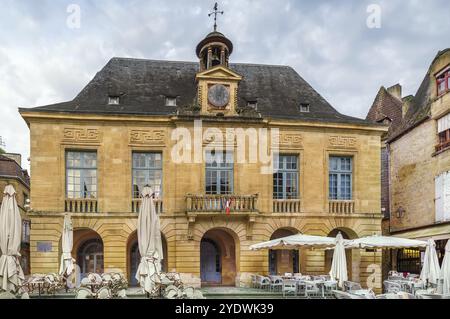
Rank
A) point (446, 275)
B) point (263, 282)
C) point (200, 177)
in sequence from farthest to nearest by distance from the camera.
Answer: point (200, 177) → point (263, 282) → point (446, 275)

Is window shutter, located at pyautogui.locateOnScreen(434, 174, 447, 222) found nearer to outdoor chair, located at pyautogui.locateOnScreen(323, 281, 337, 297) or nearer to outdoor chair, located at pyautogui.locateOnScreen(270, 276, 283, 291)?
outdoor chair, located at pyautogui.locateOnScreen(323, 281, 337, 297)

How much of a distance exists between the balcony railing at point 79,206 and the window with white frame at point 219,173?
16.5 ft

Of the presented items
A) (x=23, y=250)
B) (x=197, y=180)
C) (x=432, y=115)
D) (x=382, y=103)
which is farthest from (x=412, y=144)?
(x=23, y=250)

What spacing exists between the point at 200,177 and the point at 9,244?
9210 millimetres

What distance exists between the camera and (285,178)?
20172mm

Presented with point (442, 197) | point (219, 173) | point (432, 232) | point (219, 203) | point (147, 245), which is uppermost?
point (219, 173)

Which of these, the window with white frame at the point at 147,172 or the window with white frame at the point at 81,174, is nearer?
the window with white frame at the point at 81,174

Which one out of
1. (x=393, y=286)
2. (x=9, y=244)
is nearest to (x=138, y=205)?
(x=9, y=244)

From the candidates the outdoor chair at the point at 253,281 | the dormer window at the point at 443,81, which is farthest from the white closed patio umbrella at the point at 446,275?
the dormer window at the point at 443,81

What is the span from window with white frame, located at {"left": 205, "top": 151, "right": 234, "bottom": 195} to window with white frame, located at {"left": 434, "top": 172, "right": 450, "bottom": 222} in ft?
29.9

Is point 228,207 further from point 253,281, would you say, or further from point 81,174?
point 81,174

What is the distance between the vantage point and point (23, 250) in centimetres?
2247

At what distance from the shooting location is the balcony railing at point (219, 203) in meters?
18.6

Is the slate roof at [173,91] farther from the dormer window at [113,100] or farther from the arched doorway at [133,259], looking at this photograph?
the arched doorway at [133,259]
